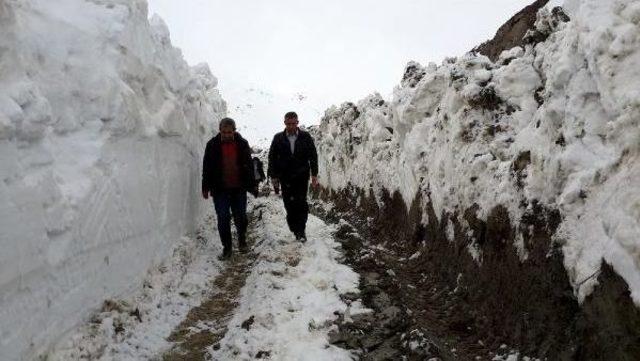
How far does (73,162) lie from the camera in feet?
14.7

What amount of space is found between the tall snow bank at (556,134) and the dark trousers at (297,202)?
1.81 metres

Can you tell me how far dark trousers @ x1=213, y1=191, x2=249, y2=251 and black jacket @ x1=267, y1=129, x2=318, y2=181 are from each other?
715 mm

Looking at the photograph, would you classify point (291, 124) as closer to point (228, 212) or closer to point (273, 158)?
point (273, 158)

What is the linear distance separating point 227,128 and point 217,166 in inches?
23.3

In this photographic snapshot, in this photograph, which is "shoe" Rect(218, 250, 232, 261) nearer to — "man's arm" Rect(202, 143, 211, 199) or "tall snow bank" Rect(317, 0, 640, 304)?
"man's arm" Rect(202, 143, 211, 199)

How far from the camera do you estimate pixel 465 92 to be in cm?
669

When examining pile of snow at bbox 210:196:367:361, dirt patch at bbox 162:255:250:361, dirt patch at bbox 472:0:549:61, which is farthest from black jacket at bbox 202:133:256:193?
dirt patch at bbox 472:0:549:61

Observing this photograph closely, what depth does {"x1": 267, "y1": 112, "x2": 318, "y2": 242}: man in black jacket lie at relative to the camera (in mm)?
8141

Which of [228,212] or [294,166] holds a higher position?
[294,166]

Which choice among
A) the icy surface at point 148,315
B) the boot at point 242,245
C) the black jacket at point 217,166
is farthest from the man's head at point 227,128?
the icy surface at point 148,315

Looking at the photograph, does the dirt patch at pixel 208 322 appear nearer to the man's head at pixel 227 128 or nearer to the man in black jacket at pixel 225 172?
the man in black jacket at pixel 225 172

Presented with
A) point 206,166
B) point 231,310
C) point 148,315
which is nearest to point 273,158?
point 206,166

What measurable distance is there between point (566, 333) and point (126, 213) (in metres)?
4.14

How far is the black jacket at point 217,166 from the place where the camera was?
7.97 m
